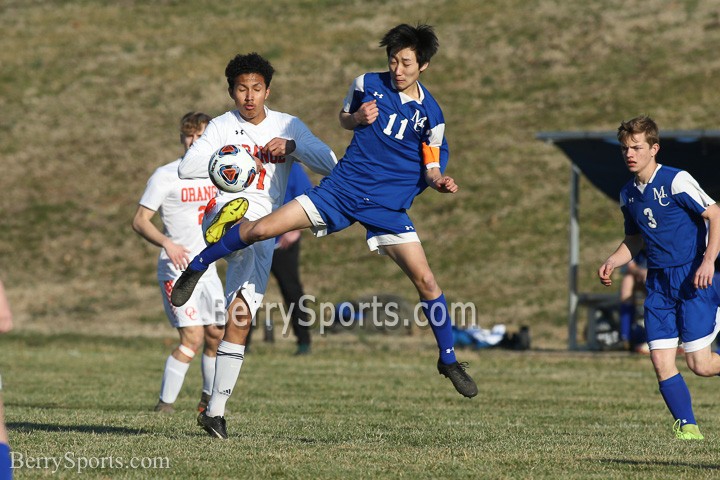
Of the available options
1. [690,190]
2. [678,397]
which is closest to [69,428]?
[678,397]

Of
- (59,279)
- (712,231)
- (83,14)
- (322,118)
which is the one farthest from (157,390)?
(83,14)

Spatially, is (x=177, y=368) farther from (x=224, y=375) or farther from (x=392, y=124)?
(x=392, y=124)

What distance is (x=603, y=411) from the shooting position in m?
10.2

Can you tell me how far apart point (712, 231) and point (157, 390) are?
20.2 feet

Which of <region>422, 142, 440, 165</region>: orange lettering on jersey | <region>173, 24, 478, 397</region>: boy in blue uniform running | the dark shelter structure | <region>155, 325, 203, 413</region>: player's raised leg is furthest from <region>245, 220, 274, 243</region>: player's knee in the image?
the dark shelter structure

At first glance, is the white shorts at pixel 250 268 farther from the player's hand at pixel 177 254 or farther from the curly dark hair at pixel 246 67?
the player's hand at pixel 177 254

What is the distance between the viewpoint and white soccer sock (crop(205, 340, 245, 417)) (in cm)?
759

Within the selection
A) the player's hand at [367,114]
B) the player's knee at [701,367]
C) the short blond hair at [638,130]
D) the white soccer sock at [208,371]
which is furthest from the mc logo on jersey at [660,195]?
the white soccer sock at [208,371]

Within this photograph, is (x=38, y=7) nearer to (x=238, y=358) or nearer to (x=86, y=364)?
(x=86, y=364)

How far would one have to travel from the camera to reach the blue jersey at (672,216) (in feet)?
25.6

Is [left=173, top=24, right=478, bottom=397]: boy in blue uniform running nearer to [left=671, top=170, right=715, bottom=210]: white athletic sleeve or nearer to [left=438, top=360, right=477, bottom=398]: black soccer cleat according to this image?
[left=438, top=360, right=477, bottom=398]: black soccer cleat

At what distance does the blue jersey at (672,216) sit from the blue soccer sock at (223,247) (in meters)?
2.54

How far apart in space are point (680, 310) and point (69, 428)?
3941 mm

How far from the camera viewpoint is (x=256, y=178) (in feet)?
25.8
